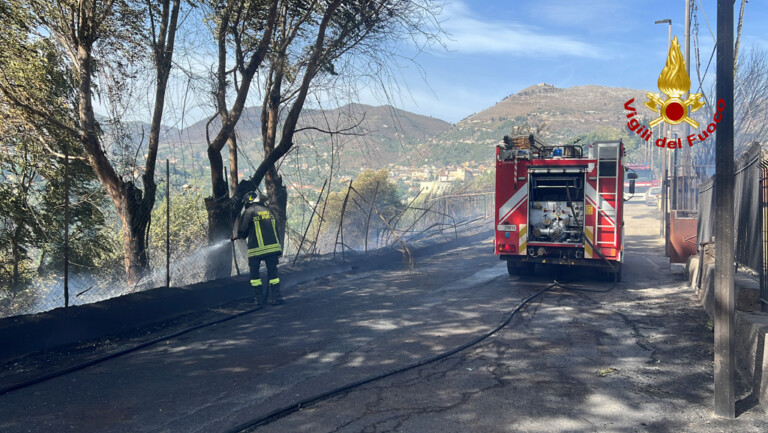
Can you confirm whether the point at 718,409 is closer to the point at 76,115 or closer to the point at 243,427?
the point at 243,427

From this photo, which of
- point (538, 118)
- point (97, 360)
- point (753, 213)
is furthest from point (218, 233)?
point (538, 118)

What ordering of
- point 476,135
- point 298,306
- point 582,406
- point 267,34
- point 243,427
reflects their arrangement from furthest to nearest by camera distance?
point 476,135 < point 267,34 < point 298,306 < point 582,406 < point 243,427

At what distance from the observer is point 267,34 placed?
1018cm

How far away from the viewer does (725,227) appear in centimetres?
461

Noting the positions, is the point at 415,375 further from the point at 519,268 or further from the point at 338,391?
the point at 519,268

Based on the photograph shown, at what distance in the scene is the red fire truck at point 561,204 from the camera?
11102 millimetres

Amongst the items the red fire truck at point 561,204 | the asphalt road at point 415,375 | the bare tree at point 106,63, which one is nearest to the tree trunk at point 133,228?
the bare tree at point 106,63

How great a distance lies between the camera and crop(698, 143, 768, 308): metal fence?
6238 millimetres

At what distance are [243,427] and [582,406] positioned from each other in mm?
2905

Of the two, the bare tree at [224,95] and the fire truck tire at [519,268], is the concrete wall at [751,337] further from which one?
the bare tree at [224,95]

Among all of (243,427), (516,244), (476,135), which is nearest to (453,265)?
(516,244)

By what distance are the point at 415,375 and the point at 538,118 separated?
392 feet

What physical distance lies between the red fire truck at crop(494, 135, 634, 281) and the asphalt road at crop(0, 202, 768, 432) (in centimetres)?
190

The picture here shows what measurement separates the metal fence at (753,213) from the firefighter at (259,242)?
22.2 feet
